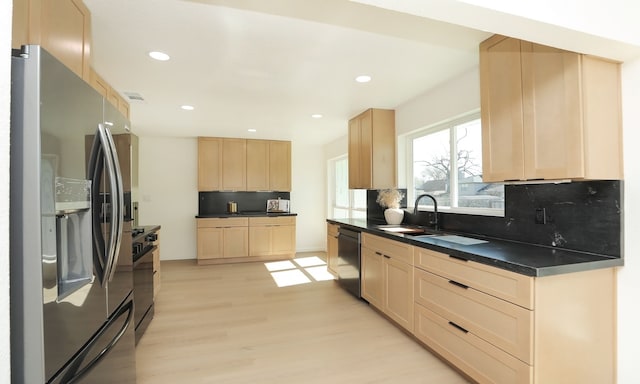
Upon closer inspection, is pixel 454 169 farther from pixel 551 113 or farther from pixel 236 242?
pixel 236 242

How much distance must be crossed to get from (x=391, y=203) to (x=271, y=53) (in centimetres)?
232

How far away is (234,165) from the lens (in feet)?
19.2

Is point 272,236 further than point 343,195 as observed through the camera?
No

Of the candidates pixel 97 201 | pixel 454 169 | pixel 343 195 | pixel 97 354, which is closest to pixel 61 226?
pixel 97 201

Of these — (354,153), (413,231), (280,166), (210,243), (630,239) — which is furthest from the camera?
(280,166)

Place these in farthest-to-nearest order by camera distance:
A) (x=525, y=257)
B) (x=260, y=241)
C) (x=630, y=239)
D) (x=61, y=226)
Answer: (x=260, y=241) → (x=525, y=257) → (x=630, y=239) → (x=61, y=226)

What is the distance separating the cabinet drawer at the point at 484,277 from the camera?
1610 millimetres

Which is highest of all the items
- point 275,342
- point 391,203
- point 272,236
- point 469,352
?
point 391,203

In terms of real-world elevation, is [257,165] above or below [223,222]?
above

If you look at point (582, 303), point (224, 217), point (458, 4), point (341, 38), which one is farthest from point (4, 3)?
point (224, 217)

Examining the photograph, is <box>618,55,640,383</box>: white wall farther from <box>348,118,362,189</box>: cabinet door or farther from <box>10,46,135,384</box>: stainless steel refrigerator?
<box>348,118,362,189</box>: cabinet door

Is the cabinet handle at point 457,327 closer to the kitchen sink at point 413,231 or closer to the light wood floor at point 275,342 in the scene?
the light wood floor at point 275,342

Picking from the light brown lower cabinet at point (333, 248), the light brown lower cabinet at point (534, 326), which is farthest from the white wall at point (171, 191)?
the light brown lower cabinet at point (534, 326)

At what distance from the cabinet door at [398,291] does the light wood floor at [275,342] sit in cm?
16
